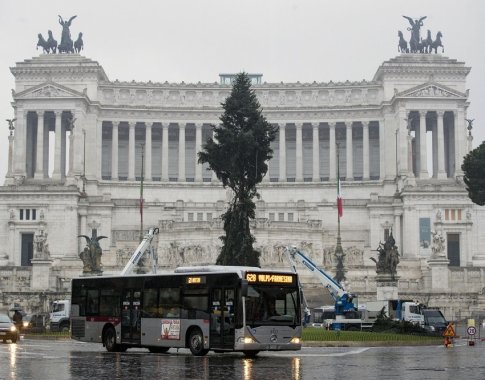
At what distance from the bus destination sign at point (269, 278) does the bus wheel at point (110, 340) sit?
316 inches

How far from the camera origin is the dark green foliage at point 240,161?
60750 mm

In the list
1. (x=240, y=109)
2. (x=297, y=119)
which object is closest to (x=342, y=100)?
(x=297, y=119)

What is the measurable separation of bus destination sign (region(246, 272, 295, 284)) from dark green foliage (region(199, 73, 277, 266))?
2353 centimetres

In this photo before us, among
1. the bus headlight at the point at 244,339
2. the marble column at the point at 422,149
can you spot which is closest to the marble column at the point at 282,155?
the marble column at the point at 422,149

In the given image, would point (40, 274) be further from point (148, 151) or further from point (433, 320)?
point (148, 151)

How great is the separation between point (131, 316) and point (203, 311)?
4255mm

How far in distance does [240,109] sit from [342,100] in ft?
212

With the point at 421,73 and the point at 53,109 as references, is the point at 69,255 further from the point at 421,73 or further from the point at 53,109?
the point at 421,73

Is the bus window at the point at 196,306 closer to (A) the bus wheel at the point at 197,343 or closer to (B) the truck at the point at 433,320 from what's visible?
(A) the bus wheel at the point at 197,343

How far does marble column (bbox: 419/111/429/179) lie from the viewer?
391 ft

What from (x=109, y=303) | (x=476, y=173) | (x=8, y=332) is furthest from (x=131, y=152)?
(x=109, y=303)

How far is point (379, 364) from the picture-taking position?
32281 millimetres

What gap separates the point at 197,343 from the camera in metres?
36.6

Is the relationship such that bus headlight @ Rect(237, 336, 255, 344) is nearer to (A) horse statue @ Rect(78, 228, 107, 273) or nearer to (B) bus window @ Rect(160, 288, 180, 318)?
(B) bus window @ Rect(160, 288, 180, 318)
